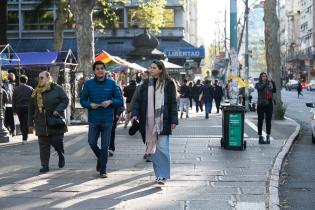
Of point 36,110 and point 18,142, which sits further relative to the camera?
point 18,142

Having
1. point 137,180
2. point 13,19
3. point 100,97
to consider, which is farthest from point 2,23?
point 13,19

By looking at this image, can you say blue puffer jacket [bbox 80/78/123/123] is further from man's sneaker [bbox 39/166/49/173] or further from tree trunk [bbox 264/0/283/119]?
tree trunk [bbox 264/0/283/119]

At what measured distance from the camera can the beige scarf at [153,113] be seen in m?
8.45

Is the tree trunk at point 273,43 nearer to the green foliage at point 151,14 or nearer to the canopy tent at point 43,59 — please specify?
the canopy tent at point 43,59

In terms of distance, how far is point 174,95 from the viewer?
852 cm

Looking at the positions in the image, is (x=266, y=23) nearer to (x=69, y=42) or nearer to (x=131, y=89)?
(x=131, y=89)

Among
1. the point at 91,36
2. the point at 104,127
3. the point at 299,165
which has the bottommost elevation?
the point at 299,165

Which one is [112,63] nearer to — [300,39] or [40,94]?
[40,94]

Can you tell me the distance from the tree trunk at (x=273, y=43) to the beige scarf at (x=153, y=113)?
15440mm

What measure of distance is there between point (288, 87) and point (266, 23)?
5904 cm

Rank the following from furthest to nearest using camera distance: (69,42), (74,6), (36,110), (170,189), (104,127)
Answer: (69,42) → (74,6) → (36,110) → (104,127) → (170,189)

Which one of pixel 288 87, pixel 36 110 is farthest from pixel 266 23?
pixel 288 87

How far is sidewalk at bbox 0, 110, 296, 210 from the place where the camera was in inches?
296

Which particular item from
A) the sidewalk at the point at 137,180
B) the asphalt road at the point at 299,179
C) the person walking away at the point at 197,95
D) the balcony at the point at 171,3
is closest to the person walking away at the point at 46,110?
the sidewalk at the point at 137,180
